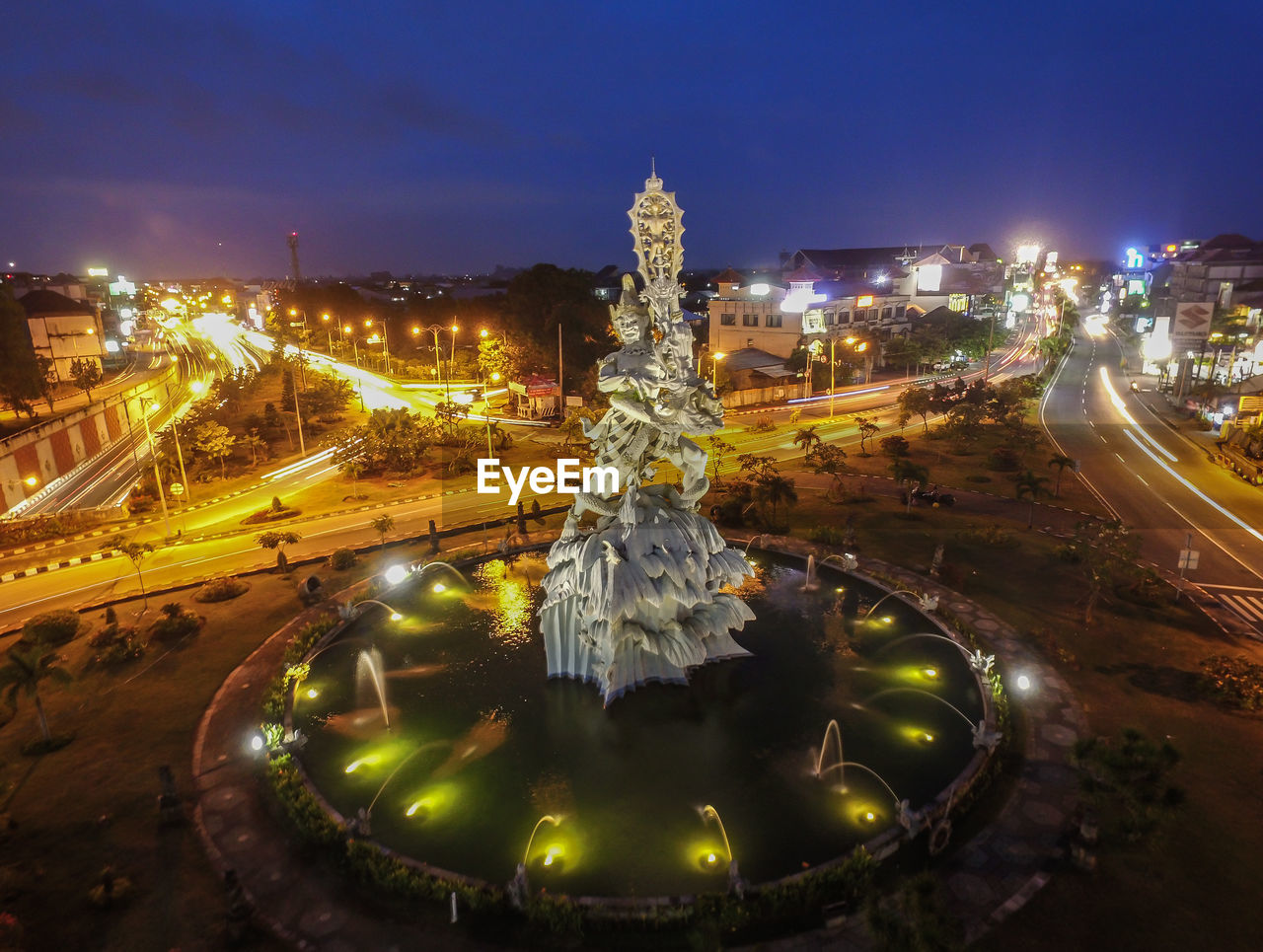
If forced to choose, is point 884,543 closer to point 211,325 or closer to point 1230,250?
point 1230,250

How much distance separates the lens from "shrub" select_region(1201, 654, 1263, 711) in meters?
19.5

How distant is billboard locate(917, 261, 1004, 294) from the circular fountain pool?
10839cm

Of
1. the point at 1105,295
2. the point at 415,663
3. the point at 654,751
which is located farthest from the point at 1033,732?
the point at 1105,295

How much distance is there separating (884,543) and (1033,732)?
13.9 metres

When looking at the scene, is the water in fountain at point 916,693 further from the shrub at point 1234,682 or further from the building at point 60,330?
the building at point 60,330

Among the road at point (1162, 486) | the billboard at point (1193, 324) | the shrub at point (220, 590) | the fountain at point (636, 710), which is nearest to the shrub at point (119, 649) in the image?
the shrub at point (220, 590)

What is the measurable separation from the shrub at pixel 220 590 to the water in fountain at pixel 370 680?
8.28 metres

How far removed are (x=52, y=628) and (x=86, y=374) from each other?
61.6m

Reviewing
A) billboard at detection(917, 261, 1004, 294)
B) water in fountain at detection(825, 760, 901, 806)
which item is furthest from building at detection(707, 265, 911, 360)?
water in fountain at detection(825, 760, 901, 806)

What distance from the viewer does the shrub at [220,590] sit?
2781 cm

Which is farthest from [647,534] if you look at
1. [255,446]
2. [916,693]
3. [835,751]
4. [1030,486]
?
[255,446]

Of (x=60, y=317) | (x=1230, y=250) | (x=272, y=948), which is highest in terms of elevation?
(x=1230, y=250)

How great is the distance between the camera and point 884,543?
32188 mm

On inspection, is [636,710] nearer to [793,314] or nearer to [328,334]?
[793,314]
